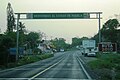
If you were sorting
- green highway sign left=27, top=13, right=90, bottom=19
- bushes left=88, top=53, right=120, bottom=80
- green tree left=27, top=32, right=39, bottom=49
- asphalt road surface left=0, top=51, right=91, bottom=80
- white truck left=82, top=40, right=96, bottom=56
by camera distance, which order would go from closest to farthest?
asphalt road surface left=0, top=51, right=91, bottom=80, bushes left=88, top=53, right=120, bottom=80, green highway sign left=27, top=13, right=90, bottom=19, white truck left=82, top=40, right=96, bottom=56, green tree left=27, top=32, right=39, bottom=49

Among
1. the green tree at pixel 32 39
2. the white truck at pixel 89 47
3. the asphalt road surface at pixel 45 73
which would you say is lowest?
the asphalt road surface at pixel 45 73

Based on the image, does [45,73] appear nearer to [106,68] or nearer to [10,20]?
[106,68]

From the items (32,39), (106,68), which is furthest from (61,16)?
(32,39)

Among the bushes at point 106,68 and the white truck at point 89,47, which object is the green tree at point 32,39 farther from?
the bushes at point 106,68

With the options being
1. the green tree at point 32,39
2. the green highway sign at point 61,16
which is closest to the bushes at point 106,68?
the green highway sign at point 61,16

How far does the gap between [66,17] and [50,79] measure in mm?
30763

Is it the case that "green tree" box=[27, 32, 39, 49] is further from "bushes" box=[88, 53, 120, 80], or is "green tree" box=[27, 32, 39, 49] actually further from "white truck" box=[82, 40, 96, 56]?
"bushes" box=[88, 53, 120, 80]

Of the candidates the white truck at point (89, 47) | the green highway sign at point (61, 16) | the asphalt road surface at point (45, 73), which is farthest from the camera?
the white truck at point (89, 47)

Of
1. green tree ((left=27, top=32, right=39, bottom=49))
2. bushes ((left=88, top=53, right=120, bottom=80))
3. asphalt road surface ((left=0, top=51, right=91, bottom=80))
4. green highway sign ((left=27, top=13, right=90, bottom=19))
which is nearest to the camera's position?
asphalt road surface ((left=0, top=51, right=91, bottom=80))

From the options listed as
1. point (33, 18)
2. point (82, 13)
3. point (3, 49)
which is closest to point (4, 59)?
point (3, 49)

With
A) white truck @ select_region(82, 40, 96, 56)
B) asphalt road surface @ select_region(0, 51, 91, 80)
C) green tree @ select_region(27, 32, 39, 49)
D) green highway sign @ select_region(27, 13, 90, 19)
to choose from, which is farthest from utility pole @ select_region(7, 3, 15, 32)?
asphalt road surface @ select_region(0, 51, 91, 80)

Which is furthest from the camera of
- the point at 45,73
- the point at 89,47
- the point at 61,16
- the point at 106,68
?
the point at 89,47

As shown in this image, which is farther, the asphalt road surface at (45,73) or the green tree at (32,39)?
the green tree at (32,39)

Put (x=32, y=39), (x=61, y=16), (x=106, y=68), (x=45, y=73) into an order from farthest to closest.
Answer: (x=32, y=39) < (x=61, y=16) < (x=106, y=68) < (x=45, y=73)
